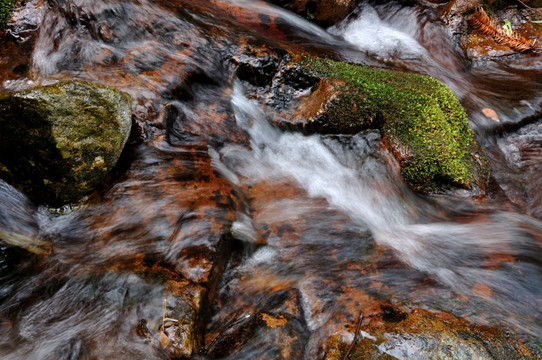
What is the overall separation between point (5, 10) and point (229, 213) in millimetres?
4337

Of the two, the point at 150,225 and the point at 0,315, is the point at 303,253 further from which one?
the point at 0,315

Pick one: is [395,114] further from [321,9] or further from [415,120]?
[321,9]

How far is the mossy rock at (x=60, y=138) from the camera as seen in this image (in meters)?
3.10

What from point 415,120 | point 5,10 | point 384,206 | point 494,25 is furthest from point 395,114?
point 5,10

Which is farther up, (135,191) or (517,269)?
(517,269)

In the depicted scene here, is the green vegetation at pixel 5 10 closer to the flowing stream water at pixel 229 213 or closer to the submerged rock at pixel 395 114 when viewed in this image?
the flowing stream water at pixel 229 213

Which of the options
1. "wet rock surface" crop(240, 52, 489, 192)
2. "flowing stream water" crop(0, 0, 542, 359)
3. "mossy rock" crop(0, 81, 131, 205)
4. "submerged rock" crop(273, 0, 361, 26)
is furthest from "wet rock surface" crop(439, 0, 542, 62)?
"mossy rock" crop(0, 81, 131, 205)

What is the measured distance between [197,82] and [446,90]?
354 centimetres

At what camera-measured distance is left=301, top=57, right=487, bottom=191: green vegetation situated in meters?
4.11

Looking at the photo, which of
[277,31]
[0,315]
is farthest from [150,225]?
[277,31]

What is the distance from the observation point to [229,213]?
11.8ft

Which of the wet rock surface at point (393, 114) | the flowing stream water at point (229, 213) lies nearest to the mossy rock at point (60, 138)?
the flowing stream water at point (229, 213)

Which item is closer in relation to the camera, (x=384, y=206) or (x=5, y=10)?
(x=384, y=206)

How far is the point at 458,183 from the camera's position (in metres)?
4.09
